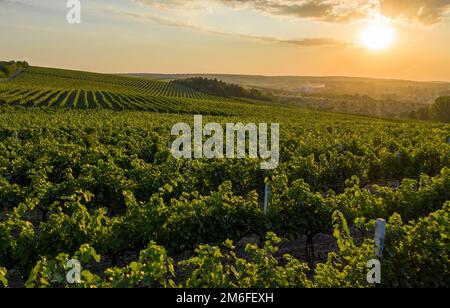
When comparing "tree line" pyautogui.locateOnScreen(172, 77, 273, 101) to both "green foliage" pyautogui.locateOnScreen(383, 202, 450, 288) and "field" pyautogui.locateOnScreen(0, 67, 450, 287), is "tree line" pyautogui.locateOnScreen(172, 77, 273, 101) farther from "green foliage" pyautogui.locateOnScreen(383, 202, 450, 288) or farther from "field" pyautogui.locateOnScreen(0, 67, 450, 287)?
"green foliage" pyautogui.locateOnScreen(383, 202, 450, 288)

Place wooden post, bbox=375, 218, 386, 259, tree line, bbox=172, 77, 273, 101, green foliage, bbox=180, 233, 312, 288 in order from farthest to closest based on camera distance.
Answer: tree line, bbox=172, 77, 273, 101 < wooden post, bbox=375, 218, 386, 259 < green foliage, bbox=180, 233, 312, 288

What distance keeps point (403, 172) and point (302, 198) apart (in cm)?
762

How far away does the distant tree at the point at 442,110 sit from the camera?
70375 millimetres

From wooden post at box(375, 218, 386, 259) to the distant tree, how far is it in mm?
75395

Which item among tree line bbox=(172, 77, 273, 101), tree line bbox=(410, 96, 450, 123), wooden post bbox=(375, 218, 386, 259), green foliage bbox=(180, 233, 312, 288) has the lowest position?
green foliage bbox=(180, 233, 312, 288)

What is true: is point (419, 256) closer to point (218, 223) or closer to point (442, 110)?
point (218, 223)

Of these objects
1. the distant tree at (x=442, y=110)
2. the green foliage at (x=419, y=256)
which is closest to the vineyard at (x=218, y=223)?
the green foliage at (x=419, y=256)

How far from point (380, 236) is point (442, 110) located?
76.4 metres

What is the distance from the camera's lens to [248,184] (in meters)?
11.4

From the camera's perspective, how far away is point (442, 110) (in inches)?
2793

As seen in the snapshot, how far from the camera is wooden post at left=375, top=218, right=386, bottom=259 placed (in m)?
5.35

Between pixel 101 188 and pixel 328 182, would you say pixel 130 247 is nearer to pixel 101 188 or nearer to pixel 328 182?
pixel 101 188

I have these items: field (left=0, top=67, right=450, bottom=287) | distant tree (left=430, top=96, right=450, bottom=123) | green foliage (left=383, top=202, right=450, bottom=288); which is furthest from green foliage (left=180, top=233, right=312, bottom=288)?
distant tree (left=430, top=96, right=450, bottom=123)
